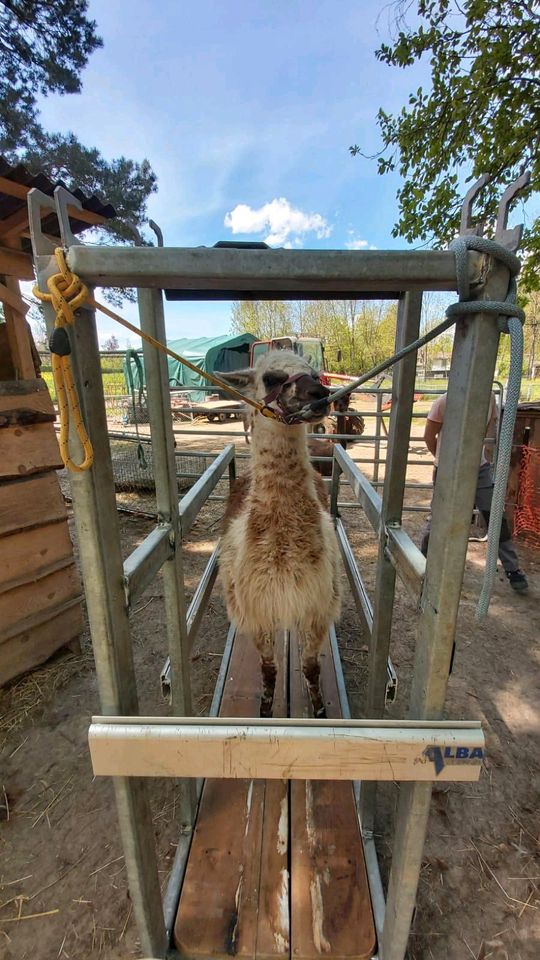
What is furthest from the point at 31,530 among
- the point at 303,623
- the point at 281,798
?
the point at 281,798

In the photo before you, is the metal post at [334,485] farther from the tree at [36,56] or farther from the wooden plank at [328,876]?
the tree at [36,56]

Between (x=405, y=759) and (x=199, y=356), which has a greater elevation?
(x=199, y=356)

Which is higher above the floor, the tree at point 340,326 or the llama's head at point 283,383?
the tree at point 340,326

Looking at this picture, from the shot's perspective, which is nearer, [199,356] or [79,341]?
[79,341]

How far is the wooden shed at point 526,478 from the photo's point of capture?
494 centimetres

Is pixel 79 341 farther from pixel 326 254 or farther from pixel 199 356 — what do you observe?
pixel 199 356

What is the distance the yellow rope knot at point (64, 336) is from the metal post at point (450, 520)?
2.60 ft

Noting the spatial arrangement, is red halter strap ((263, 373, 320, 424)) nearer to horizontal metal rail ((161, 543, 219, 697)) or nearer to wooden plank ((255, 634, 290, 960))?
horizontal metal rail ((161, 543, 219, 697))

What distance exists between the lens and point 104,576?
3.40ft

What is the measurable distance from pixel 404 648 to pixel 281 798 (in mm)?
1812

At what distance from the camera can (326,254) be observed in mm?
860

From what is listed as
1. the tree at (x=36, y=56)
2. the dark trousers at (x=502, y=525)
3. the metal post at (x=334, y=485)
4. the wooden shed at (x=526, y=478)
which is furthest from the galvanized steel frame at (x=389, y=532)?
the tree at (x=36, y=56)

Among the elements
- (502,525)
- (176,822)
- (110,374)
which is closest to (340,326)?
(110,374)

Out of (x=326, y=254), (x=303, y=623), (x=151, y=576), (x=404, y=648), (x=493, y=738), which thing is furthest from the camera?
(x=404, y=648)
